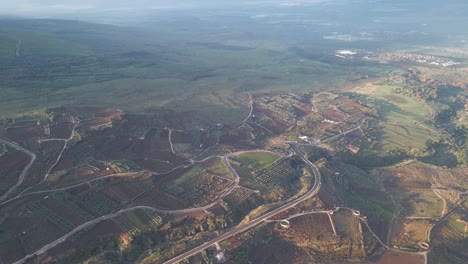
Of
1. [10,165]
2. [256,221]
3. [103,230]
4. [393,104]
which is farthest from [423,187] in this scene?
[10,165]

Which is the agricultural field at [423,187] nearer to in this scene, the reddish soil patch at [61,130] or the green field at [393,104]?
the green field at [393,104]

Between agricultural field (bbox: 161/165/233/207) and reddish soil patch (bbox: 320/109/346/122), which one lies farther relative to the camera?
reddish soil patch (bbox: 320/109/346/122)

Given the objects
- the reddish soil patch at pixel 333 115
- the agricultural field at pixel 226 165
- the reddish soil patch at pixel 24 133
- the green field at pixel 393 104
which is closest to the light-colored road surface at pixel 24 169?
the agricultural field at pixel 226 165

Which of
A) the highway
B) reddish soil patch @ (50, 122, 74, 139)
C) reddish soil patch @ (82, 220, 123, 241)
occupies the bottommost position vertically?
the highway

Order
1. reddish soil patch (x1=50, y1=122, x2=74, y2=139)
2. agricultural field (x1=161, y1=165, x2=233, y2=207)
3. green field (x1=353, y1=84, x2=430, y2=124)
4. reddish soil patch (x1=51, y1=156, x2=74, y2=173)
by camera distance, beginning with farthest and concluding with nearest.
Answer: green field (x1=353, y1=84, x2=430, y2=124), reddish soil patch (x1=50, y1=122, x2=74, y2=139), reddish soil patch (x1=51, y1=156, x2=74, y2=173), agricultural field (x1=161, y1=165, x2=233, y2=207)

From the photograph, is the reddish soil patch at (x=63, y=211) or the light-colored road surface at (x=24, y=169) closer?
the reddish soil patch at (x=63, y=211)

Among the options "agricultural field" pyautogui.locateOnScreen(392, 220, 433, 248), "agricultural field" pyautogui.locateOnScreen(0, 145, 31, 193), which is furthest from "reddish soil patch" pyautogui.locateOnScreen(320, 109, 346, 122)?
"agricultural field" pyautogui.locateOnScreen(0, 145, 31, 193)

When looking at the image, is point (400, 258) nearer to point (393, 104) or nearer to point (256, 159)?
point (256, 159)

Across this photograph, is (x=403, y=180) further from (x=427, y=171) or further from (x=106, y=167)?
(x=106, y=167)

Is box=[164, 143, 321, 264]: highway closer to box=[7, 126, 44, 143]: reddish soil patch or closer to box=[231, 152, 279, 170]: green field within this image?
box=[231, 152, 279, 170]: green field
